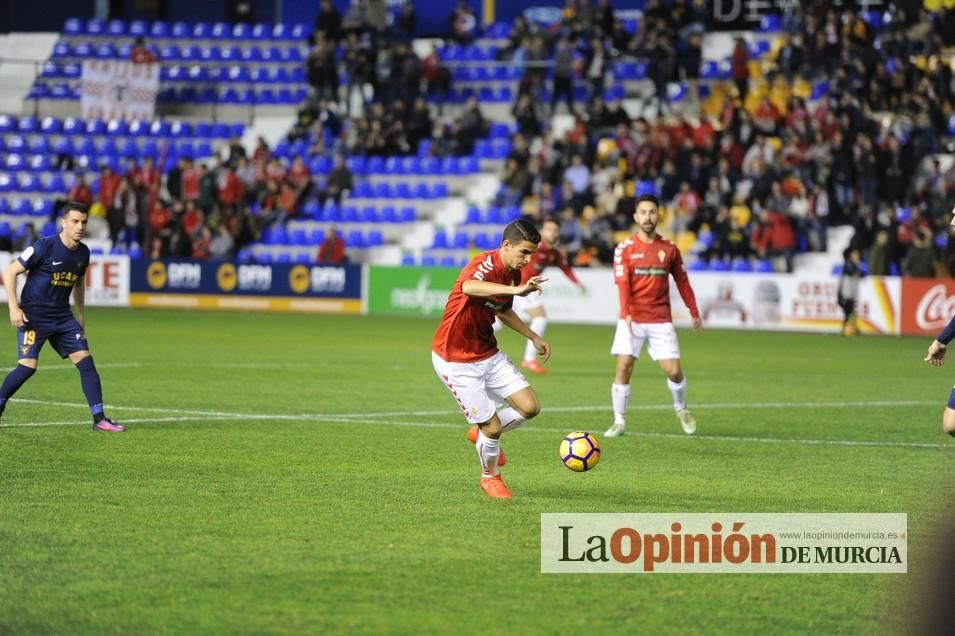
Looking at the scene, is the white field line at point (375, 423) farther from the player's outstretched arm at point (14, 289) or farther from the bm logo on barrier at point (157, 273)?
the bm logo on barrier at point (157, 273)

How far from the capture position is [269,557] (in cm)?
770

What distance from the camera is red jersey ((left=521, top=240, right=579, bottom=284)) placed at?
20.1 metres

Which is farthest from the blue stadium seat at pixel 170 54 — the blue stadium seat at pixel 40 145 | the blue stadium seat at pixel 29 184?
the blue stadium seat at pixel 29 184

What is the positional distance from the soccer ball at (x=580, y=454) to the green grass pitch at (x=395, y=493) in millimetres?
219

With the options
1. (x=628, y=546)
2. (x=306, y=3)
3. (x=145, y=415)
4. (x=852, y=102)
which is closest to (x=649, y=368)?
(x=145, y=415)

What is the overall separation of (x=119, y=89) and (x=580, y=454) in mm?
32924

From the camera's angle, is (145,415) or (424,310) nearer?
(145,415)

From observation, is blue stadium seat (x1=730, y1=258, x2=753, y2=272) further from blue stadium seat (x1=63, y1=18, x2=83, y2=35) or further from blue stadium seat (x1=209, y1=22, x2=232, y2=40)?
blue stadium seat (x1=63, y1=18, x2=83, y2=35)

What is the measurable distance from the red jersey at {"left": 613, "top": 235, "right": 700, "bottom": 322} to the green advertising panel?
1866cm

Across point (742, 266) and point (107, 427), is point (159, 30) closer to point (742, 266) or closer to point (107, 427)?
point (742, 266)

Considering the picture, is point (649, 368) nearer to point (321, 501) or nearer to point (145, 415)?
point (145, 415)

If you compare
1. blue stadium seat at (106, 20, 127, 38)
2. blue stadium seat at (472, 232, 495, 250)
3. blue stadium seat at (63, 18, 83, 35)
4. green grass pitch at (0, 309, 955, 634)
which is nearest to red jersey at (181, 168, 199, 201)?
blue stadium seat at (472, 232, 495, 250)

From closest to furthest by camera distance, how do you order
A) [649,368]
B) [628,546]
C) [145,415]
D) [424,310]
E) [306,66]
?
[628,546] < [145,415] < [649,368] < [424,310] < [306,66]

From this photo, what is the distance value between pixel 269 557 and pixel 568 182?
2712 centimetres
